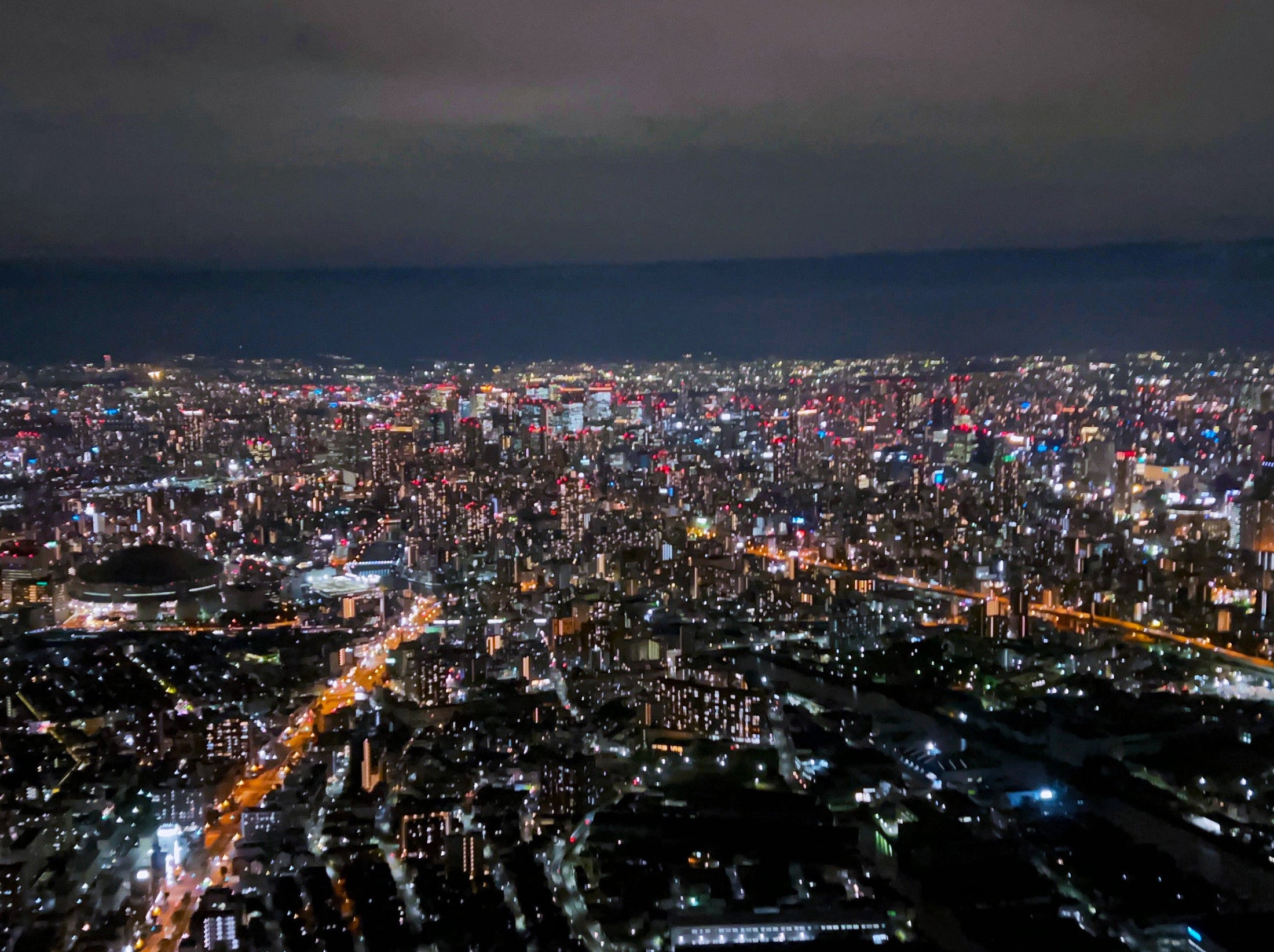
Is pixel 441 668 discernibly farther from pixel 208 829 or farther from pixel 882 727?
pixel 882 727

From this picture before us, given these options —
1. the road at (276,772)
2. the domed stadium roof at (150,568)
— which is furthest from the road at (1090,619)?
the domed stadium roof at (150,568)

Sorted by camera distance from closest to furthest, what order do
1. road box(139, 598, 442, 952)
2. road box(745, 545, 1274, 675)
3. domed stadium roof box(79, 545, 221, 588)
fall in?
road box(139, 598, 442, 952) → road box(745, 545, 1274, 675) → domed stadium roof box(79, 545, 221, 588)

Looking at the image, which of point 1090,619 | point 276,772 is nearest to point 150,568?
point 276,772

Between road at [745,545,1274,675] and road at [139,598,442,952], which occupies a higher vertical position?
road at [745,545,1274,675]

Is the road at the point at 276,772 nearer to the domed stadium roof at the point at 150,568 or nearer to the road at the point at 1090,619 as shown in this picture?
the domed stadium roof at the point at 150,568

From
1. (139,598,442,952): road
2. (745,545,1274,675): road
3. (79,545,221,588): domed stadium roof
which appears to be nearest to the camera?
(139,598,442,952): road

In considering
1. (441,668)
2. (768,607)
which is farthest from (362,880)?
(768,607)

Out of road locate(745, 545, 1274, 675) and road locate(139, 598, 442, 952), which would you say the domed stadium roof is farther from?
road locate(745, 545, 1274, 675)

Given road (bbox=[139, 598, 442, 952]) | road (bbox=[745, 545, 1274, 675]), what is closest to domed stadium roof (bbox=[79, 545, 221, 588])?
road (bbox=[139, 598, 442, 952])
